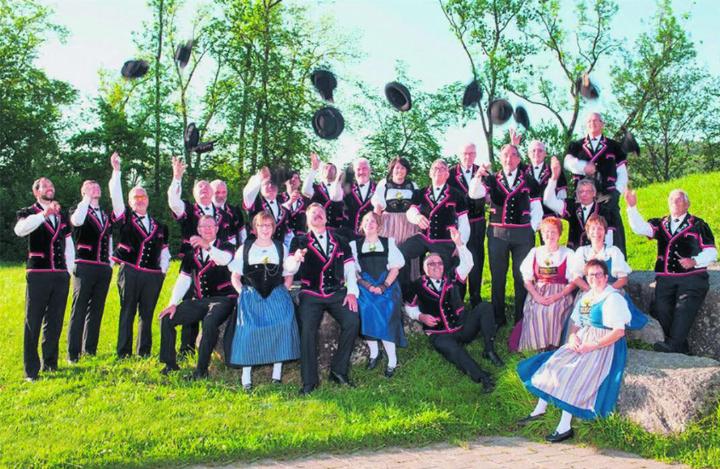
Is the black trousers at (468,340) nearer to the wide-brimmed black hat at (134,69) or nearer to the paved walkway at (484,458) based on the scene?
the paved walkway at (484,458)

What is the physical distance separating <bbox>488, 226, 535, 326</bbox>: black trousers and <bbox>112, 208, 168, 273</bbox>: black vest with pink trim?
3.72m

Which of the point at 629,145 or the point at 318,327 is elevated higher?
the point at 629,145

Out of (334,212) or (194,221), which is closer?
(194,221)

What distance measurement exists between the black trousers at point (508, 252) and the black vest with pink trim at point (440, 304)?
3.06ft

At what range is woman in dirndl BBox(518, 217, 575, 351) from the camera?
6.77 m

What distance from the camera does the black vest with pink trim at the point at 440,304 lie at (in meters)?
7.05

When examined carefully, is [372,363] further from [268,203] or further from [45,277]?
[45,277]

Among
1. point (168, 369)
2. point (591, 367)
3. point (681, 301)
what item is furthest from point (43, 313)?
point (681, 301)

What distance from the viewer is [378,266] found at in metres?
7.46

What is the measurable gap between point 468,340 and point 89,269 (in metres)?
4.24

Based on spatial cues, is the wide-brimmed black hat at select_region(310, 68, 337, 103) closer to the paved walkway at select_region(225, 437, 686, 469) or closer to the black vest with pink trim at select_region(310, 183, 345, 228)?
the black vest with pink trim at select_region(310, 183, 345, 228)

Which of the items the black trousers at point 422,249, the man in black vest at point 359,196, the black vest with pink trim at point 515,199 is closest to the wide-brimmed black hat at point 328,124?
the man in black vest at point 359,196

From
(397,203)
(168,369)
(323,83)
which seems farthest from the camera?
(323,83)

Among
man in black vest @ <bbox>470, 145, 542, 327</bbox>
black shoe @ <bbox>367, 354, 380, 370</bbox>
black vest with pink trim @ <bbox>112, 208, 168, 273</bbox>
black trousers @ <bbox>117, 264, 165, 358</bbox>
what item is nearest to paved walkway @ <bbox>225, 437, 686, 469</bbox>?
black shoe @ <bbox>367, 354, 380, 370</bbox>
